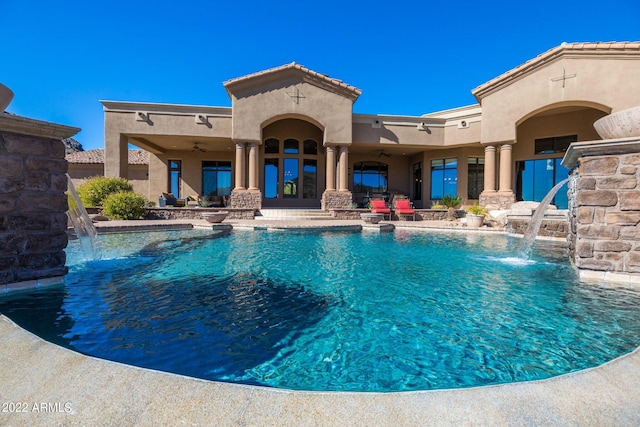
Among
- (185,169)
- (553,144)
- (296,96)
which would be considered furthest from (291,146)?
(553,144)

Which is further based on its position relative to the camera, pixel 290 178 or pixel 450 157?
pixel 450 157

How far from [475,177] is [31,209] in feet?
74.5

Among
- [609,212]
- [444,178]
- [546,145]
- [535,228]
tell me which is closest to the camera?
[609,212]

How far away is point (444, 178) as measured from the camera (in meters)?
21.9

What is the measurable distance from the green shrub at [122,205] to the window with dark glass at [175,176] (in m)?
7.46

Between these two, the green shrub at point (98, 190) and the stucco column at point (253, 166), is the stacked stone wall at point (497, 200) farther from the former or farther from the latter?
the green shrub at point (98, 190)

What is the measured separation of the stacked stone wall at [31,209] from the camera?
12.8 feet

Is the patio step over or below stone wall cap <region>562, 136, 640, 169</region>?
below

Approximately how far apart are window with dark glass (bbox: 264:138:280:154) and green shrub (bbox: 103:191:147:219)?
8.73 m

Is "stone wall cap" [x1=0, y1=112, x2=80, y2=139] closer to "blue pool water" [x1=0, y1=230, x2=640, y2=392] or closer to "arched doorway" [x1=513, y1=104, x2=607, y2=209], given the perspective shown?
"blue pool water" [x1=0, y1=230, x2=640, y2=392]

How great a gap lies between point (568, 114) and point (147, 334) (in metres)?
23.0

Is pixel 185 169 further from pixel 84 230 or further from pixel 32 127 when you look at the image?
pixel 32 127

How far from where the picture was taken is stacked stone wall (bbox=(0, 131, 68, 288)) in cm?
389

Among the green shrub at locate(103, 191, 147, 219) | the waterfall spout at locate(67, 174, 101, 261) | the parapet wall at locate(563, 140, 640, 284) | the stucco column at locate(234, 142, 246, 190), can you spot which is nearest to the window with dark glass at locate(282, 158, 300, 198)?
the stucco column at locate(234, 142, 246, 190)
